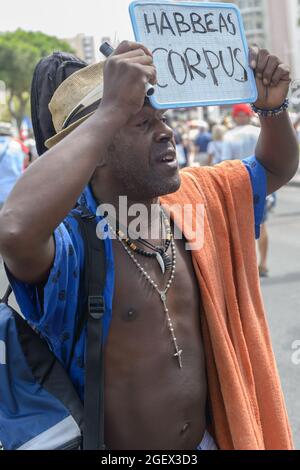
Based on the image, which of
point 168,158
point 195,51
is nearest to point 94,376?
point 168,158

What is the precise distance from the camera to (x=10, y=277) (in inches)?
72.1

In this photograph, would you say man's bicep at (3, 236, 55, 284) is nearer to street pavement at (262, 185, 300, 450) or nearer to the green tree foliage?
street pavement at (262, 185, 300, 450)

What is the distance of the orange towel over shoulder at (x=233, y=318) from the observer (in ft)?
6.71

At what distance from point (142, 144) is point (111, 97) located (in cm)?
26

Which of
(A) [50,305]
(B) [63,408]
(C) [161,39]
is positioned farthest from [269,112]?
(B) [63,408]

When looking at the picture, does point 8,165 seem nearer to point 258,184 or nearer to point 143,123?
point 258,184

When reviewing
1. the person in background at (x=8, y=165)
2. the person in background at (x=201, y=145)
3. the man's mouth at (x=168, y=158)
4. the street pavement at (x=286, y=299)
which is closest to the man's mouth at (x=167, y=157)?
the man's mouth at (x=168, y=158)

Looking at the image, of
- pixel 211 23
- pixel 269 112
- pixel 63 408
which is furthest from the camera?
pixel 269 112

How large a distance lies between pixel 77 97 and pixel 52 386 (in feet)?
2.55

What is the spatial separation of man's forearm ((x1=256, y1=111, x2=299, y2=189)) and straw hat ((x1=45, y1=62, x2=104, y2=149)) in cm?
54

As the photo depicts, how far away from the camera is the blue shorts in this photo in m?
2.11

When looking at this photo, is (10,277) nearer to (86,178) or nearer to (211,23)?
(86,178)

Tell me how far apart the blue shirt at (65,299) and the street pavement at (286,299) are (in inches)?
20.3

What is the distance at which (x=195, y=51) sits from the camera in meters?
1.96
